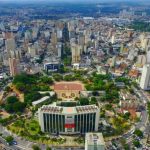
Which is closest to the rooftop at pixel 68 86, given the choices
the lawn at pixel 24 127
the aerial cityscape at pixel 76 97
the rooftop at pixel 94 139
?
the aerial cityscape at pixel 76 97

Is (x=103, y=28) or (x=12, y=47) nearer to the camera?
(x=12, y=47)

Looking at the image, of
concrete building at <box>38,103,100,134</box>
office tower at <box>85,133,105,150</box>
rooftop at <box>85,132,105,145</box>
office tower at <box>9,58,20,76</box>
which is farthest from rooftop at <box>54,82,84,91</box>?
office tower at <box>85,133,105,150</box>

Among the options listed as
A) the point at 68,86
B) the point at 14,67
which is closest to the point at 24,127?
the point at 68,86

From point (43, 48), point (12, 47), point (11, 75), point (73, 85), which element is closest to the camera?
point (73, 85)

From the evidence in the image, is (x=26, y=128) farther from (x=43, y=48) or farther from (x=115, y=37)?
(x=115, y=37)

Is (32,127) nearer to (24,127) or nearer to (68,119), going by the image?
(24,127)

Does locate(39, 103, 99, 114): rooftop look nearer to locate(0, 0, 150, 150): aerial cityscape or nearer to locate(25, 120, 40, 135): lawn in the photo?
locate(0, 0, 150, 150): aerial cityscape

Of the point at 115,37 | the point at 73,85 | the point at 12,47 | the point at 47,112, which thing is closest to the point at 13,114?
the point at 47,112
